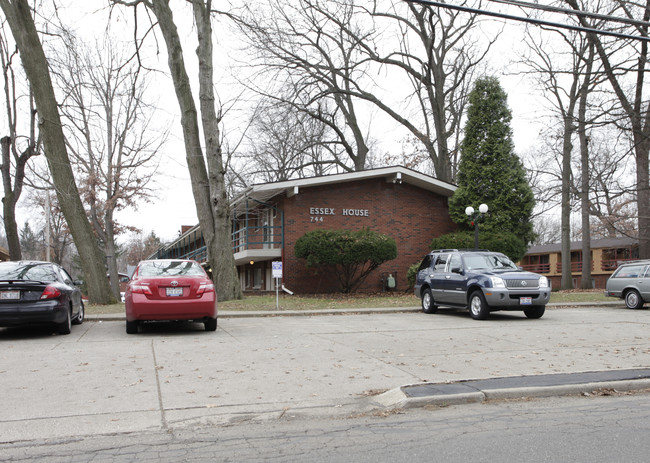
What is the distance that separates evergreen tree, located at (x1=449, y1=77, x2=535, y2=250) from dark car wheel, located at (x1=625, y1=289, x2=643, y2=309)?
7181 mm

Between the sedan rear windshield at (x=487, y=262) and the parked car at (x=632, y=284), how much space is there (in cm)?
584

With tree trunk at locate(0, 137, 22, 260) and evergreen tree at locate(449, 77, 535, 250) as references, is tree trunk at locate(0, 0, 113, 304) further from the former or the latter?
evergreen tree at locate(449, 77, 535, 250)

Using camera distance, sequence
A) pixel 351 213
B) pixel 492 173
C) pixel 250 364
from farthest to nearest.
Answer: pixel 351 213 → pixel 492 173 → pixel 250 364

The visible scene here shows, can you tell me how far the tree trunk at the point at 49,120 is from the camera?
57.7 feet

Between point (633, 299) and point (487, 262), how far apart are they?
6.59 meters

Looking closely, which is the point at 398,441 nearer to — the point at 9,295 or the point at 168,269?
the point at 168,269

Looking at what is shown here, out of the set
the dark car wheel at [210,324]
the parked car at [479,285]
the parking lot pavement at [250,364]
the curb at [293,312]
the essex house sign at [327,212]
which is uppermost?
the essex house sign at [327,212]

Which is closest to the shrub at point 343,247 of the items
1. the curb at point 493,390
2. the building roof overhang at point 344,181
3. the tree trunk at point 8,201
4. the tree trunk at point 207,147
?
the building roof overhang at point 344,181

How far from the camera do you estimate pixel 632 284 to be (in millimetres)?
18500

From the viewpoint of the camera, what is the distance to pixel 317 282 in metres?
26.0

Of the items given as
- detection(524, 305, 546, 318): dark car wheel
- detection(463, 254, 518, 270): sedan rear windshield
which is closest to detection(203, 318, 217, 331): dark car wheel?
detection(463, 254, 518, 270): sedan rear windshield

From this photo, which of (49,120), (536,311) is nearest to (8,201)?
(49,120)

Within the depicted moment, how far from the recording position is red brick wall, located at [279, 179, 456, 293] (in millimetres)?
25641

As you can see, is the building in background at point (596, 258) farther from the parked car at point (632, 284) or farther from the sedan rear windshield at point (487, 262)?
the sedan rear windshield at point (487, 262)
